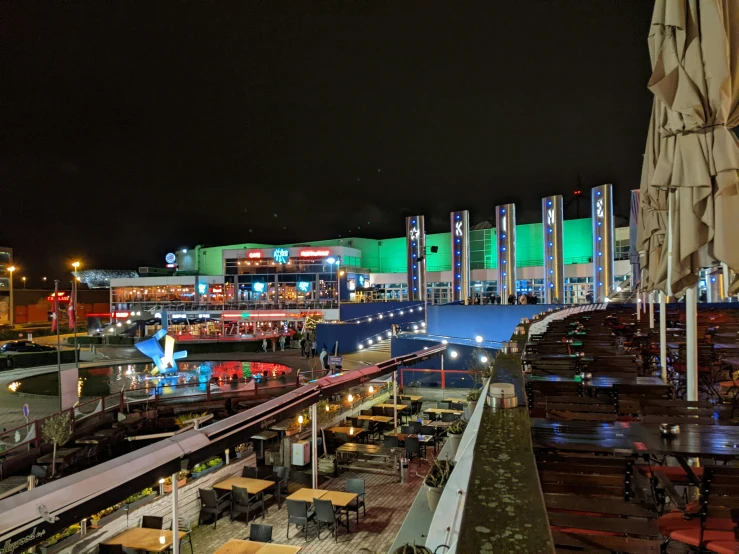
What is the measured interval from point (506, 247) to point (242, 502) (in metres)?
30.1

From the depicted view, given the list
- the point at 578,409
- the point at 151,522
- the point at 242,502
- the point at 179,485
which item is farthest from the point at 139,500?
the point at 578,409

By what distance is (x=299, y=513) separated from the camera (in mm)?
8305

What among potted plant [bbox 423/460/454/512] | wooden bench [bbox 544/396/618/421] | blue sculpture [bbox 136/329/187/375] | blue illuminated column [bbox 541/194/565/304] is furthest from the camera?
blue illuminated column [bbox 541/194/565/304]

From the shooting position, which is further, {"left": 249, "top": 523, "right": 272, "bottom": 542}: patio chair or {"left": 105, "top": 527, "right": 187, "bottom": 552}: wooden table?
{"left": 249, "top": 523, "right": 272, "bottom": 542}: patio chair

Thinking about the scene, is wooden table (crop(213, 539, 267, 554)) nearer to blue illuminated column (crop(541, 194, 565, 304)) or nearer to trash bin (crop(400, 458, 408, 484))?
trash bin (crop(400, 458, 408, 484))

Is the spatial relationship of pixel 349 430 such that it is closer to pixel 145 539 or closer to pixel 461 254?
pixel 145 539

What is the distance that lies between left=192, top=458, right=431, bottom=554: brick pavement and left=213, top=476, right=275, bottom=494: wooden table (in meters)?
0.53

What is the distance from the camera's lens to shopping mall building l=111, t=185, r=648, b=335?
34.8 m

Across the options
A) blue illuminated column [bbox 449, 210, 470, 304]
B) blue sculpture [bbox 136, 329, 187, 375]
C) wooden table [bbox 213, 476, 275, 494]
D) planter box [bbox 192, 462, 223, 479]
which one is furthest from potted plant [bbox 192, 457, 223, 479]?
blue illuminated column [bbox 449, 210, 470, 304]

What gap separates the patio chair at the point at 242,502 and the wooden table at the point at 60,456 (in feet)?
22.0

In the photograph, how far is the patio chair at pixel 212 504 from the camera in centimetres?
891

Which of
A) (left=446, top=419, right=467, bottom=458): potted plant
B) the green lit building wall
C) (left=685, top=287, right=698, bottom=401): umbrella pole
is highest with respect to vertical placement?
the green lit building wall

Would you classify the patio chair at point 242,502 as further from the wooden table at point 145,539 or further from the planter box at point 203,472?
the planter box at point 203,472

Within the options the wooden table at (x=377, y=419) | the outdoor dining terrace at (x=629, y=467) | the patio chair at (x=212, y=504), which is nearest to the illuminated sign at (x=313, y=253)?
the wooden table at (x=377, y=419)
